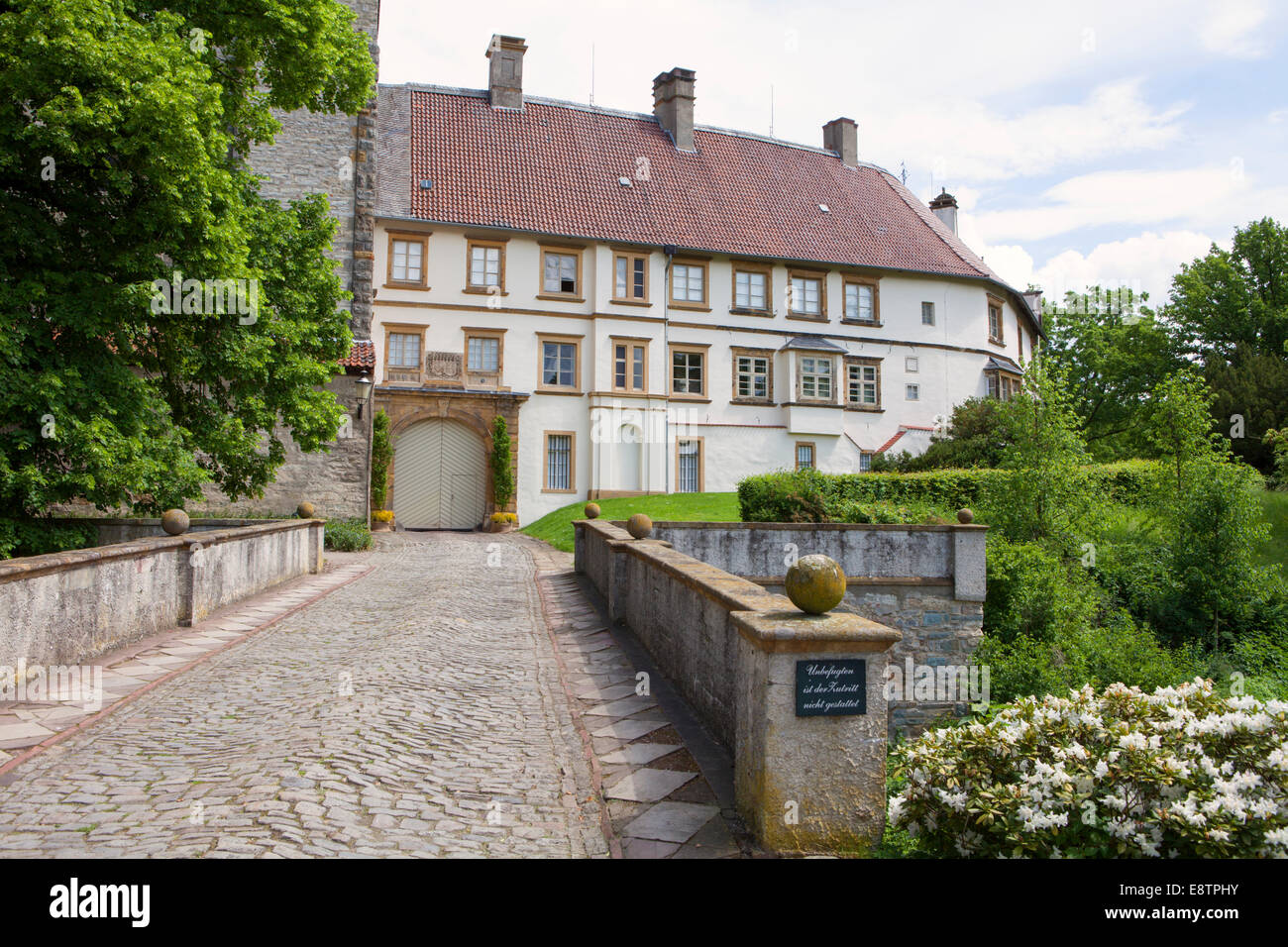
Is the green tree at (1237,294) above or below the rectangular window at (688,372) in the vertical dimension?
above

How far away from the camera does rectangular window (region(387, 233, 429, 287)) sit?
30344mm

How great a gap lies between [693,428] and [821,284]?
795 centimetres

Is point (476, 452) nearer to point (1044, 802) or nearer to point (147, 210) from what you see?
point (147, 210)

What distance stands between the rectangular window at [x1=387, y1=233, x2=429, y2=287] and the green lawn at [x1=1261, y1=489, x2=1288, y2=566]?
24970 millimetres

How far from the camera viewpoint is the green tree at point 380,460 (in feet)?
93.9

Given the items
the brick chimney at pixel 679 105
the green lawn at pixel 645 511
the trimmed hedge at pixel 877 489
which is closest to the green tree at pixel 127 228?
the trimmed hedge at pixel 877 489

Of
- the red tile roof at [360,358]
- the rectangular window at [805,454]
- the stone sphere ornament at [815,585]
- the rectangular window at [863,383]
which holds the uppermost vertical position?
the rectangular window at [863,383]

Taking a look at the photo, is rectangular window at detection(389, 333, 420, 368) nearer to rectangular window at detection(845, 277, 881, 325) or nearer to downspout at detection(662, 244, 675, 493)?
downspout at detection(662, 244, 675, 493)

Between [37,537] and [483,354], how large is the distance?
19769 mm

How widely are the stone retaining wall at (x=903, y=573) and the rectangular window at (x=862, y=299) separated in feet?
71.2

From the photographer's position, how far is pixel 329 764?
18.3 ft

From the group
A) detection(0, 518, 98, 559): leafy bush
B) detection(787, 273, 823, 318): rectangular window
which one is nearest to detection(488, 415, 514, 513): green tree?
detection(787, 273, 823, 318): rectangular window

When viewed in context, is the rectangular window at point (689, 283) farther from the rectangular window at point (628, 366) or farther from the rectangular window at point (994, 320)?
the rectangular window at point (994, 320)
